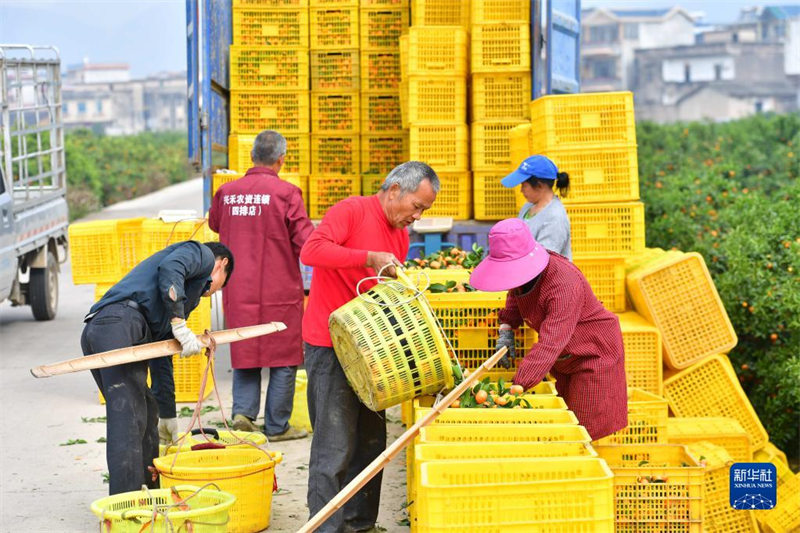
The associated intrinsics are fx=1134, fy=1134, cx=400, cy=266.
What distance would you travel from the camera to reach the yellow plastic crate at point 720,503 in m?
6.69

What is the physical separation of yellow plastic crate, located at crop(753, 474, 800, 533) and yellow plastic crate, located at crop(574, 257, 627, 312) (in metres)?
1.85

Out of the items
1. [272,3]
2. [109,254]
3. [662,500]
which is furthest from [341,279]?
[272,3]

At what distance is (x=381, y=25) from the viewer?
1118 cm

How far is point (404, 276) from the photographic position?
4.98 m

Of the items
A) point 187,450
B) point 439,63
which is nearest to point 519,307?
point 187,450

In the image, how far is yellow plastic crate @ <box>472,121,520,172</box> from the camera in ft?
33.1

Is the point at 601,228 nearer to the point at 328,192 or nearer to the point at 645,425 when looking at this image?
the point at 645,425

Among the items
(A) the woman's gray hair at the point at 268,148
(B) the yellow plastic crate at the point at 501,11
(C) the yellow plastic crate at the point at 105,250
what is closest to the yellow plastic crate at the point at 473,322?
(A) the woman's gray hair at the point at 268,148

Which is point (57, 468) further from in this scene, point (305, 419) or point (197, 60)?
point (197, 60)

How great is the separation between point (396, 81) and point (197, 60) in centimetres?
206

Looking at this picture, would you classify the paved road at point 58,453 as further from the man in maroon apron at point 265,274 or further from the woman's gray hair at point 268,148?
the woman's gray hair at point 268,148

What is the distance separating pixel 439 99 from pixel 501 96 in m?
0.56

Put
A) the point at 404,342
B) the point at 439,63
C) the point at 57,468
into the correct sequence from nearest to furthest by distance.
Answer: the point at 404,342
the point at 57,468
the point at 439,63

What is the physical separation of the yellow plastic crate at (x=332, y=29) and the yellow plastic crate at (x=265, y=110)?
554 millimetres
